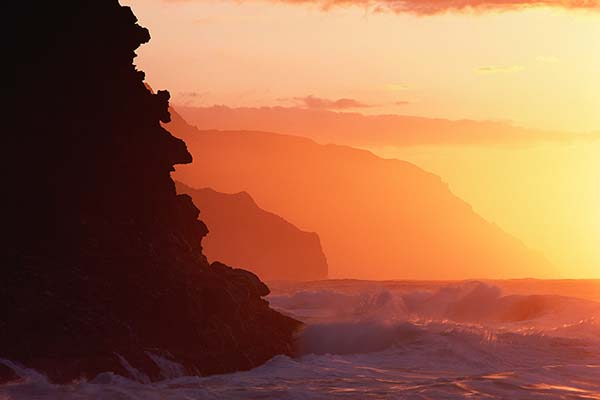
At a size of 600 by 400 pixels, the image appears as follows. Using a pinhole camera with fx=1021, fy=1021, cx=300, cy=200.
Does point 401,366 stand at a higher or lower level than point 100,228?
lower

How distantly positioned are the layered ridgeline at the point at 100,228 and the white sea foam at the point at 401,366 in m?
1.28

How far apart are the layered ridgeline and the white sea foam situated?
1281 mm

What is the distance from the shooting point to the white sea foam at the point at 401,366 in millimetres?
26328

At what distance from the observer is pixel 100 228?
1232 inches

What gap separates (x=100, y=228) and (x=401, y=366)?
10.8 meters

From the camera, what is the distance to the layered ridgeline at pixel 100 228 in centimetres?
2792

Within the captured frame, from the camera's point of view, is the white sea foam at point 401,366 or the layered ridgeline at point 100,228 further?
the layered ridgeline at point 100,228

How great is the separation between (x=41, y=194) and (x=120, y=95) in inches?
179

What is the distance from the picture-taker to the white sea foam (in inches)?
1037

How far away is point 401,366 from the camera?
33625 mm

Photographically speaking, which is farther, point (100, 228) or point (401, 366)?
point (401, 366)

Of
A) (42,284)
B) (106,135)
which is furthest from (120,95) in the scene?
(42,284)

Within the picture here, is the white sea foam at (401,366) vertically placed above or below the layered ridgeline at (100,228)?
below

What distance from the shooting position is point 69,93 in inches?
1264
